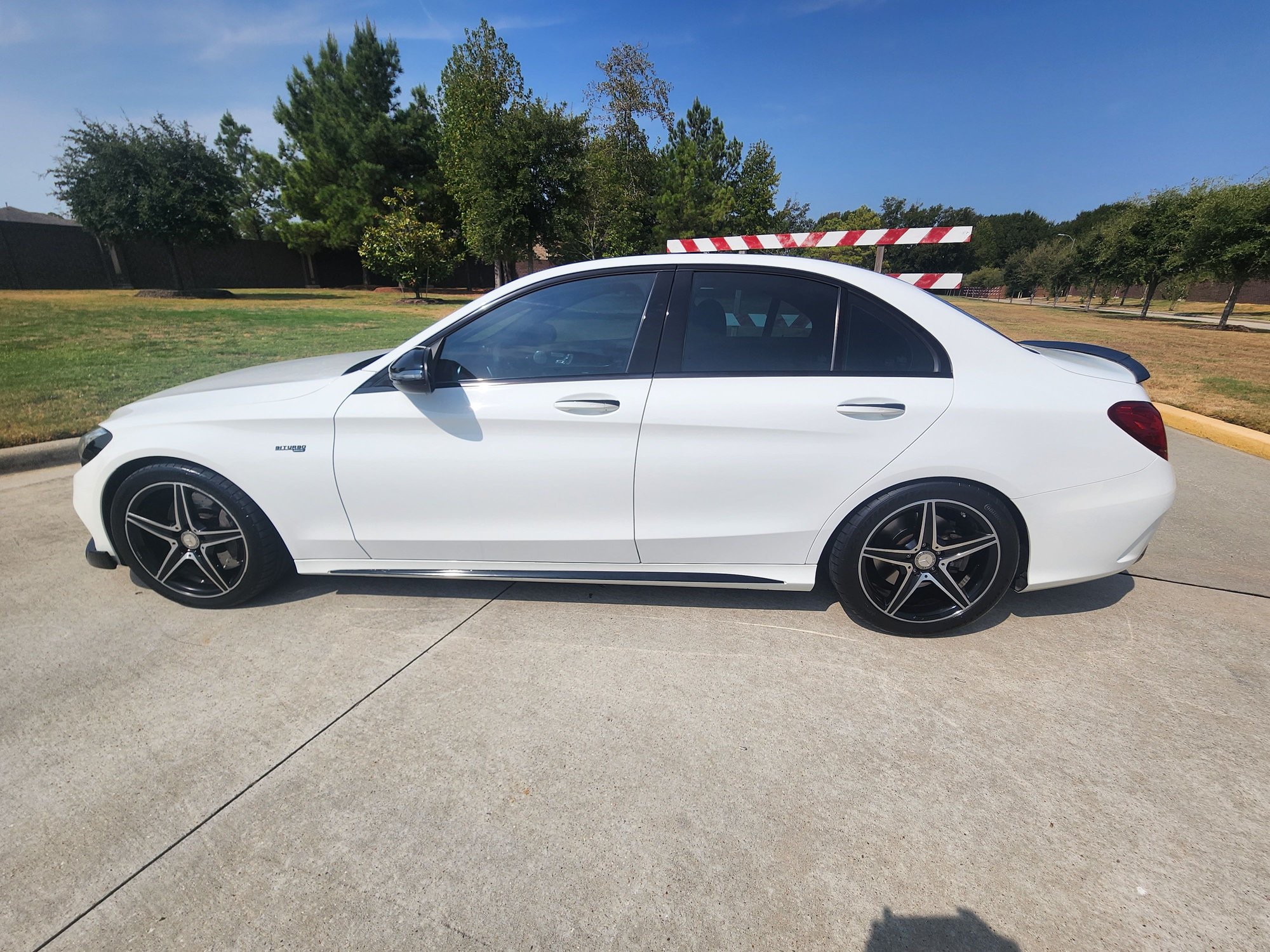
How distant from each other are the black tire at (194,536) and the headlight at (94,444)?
0.22 meters

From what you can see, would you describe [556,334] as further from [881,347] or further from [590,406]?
[881,347]

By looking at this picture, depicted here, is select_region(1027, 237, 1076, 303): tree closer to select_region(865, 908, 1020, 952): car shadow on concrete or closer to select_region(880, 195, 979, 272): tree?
select_region(880, 195, 979, 272): tree

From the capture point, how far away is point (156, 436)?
2.70 m

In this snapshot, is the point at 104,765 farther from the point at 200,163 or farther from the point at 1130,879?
the point at 200,163

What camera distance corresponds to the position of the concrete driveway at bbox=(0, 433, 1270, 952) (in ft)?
5.12

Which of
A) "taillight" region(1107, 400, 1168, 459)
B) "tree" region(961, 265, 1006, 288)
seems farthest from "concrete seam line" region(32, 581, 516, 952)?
"tree" region(961, 265, 1006, 288)

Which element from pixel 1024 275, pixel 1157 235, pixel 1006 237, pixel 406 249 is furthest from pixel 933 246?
pixel 406 249

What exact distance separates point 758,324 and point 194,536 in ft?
8.82

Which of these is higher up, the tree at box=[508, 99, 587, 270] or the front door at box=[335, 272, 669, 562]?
the tree at box=[508, 99, 587, 270]

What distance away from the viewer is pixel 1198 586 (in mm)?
3154

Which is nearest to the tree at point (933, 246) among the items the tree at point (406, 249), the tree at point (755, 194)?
the tree at point (755, 194)

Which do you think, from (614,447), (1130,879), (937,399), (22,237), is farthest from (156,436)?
(22,237)

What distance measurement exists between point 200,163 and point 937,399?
93.9 ft

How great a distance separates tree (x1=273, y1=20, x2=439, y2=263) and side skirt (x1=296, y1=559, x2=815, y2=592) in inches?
1329
